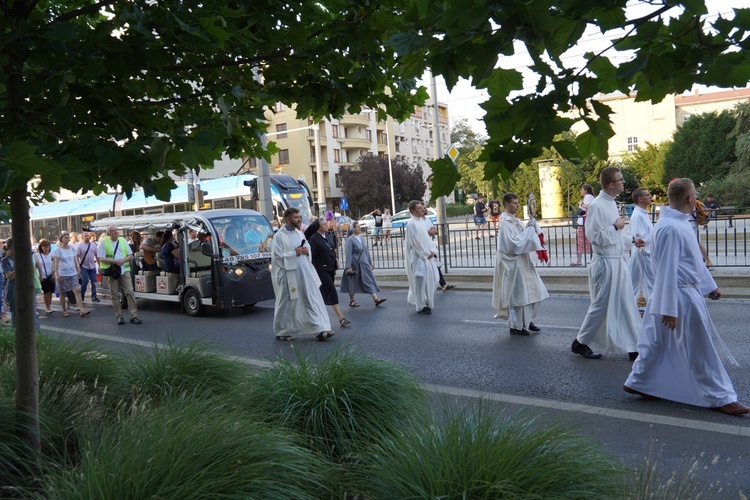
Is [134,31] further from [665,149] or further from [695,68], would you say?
[665,149]

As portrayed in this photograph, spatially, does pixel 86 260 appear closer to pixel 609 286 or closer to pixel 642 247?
pixel 642 247

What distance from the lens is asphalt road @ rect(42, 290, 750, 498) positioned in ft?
16.1

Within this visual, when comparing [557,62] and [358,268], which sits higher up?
[557,62]

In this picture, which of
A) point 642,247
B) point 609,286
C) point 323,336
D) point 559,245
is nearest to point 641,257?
point 642,247

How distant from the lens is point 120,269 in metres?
13.4

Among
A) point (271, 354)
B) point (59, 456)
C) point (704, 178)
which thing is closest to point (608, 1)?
point (59, 456)

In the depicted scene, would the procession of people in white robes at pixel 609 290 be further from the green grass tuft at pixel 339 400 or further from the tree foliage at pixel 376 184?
the tree foliage at pixel 376 184

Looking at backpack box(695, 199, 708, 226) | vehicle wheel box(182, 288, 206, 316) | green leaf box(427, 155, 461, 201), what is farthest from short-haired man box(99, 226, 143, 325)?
green leaf box(427, 155, 461, 201)

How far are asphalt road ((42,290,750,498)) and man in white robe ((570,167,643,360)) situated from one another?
0.24m

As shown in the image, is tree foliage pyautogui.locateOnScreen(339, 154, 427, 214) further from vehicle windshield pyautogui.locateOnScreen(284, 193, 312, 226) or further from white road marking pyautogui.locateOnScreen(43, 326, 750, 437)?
white road marking pyautogui.locateOnScreen(43, 326, 750, 437)

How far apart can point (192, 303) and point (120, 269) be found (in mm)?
1552

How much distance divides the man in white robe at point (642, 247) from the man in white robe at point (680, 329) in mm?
3834

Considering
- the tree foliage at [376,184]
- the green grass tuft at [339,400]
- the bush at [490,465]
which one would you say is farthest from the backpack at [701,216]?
the tree foliage at [376,184]

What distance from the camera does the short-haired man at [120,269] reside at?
1332 centimetres
